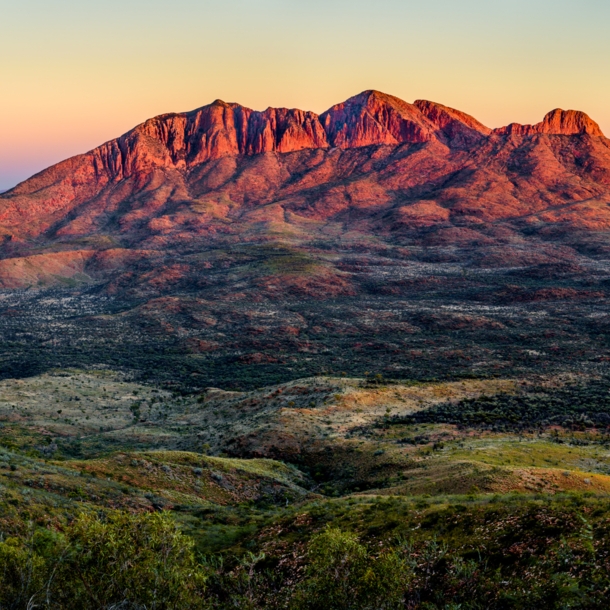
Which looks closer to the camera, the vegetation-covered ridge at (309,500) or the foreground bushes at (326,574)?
the foreground bushes at (326,574)

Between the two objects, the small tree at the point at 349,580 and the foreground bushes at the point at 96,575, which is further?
the small tree at the point at 349,580

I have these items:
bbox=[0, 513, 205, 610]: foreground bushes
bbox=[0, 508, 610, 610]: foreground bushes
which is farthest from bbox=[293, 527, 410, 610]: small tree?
bbox=[0, 513, 205, 610]: foreground bushes

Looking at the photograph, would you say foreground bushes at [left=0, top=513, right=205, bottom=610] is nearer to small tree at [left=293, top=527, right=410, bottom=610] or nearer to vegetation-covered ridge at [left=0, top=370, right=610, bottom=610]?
vegetation-covered ridge at [left=0, top=370, right=610, bottom=610]

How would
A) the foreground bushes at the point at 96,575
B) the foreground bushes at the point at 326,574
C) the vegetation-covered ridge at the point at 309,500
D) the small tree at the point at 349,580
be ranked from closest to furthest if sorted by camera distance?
the foreground bushes at the point at 96,575 < the foreground bushes at the point at 326,574 < the small tree at the point at 349,580 < the vegetation-covered ridge at the point at 309,500

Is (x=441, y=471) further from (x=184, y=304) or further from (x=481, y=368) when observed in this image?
(x=184, y=304)

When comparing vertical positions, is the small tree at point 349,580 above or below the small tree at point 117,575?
below

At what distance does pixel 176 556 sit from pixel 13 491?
1389cm

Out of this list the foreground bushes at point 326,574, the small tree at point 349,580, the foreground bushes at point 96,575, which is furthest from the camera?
the small tree at point 349,580

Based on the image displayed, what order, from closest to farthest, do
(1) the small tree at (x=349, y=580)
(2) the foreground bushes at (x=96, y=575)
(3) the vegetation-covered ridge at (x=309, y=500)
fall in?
(2) the foreground bushes at (x=96, y=575) → (1) the small tree at (x=349, y=580) → (3) the vegetation-covered ridge at (x=309, y=500)

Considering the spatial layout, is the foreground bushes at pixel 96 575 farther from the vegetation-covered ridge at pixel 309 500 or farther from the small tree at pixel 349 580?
the small tree at pixel 349 580

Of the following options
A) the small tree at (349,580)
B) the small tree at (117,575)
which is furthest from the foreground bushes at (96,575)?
the small tree at (349,580)

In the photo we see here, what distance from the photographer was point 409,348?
118250 mm

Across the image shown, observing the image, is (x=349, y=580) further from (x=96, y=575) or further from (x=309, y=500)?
(x=309, y=500)

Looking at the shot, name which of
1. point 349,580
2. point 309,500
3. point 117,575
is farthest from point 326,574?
point 309,500
